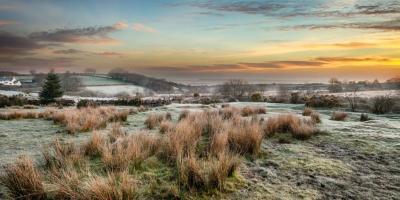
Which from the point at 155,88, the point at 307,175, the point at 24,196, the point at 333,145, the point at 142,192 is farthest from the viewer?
the point at 155,88

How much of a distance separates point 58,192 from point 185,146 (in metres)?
2.95

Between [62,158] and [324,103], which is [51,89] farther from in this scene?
[62,158]

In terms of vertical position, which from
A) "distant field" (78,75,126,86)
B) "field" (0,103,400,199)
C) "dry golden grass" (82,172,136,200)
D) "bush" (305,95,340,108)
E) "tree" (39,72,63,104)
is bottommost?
"field" (0,103,400,199)

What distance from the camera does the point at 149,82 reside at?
125 m

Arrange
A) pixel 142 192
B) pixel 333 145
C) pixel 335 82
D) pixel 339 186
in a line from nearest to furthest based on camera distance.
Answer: pixel 142 192 < pixel 339 186 < pixel 333 145 < pixel 335 82

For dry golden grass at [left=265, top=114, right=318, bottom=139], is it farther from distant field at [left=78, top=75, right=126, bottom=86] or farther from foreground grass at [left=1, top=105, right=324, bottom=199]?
distant field at [left=78, top=75, right=126, bottom=86]

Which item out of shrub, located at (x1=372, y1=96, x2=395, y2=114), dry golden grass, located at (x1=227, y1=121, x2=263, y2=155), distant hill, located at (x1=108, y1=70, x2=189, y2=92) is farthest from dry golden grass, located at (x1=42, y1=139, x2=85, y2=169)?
distant hill, located at (x1=108, y1=70, x2=189, y2=92)

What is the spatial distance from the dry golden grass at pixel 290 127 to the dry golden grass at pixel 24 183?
613 centimetres

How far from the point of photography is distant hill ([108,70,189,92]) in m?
119

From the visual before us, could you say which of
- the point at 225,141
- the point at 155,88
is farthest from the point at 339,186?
the point at 155,88

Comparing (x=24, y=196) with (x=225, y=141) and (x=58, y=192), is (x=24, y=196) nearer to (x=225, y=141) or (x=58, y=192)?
(x=58, y=192)

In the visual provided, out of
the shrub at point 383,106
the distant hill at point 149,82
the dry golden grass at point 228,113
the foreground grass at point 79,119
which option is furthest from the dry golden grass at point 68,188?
the distant hill at point 149,82

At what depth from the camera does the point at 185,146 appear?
675 cm

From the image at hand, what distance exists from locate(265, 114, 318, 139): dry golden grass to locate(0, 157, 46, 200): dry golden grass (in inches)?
241
